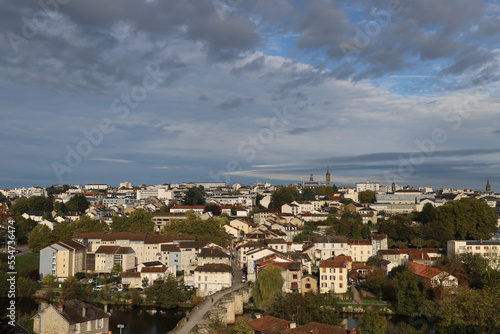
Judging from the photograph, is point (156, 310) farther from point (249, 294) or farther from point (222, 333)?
point (222, 333)

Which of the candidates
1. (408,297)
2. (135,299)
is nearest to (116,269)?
(135,299)

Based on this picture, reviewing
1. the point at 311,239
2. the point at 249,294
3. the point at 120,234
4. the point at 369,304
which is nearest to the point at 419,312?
the point at 369,304

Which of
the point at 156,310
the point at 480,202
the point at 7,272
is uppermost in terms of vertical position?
the point at 480,202

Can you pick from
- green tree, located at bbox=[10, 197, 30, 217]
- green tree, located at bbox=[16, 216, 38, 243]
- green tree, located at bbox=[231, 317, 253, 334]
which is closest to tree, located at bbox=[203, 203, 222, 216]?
green tree, located at bbox=[16, 216, 38, 243]

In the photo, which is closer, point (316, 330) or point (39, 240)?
point (316, 330)

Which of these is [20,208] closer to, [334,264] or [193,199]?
[193,199]

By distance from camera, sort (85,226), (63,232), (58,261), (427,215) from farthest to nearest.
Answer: (427,215)
(85,226)
(63,232)
(58,261)

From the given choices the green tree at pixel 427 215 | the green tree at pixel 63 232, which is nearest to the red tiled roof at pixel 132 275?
the green tree at pixel 63 232
